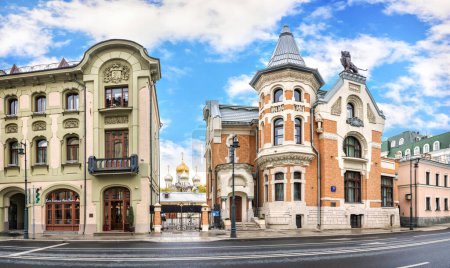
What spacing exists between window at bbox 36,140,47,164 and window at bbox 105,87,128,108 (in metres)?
5.94

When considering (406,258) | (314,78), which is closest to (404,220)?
(314,78)

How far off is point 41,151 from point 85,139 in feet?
13.7

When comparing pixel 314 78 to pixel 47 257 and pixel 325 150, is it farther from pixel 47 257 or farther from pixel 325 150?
pixel 47 257

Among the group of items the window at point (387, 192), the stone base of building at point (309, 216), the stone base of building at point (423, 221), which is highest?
the window at point (387, 192)

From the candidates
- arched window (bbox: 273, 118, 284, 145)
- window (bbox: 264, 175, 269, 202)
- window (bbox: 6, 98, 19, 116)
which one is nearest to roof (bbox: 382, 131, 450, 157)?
arched window (bbox: 273, 118, 284, 145)

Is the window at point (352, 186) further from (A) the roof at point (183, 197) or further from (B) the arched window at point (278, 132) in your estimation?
(A) the roof at point (183, 197)

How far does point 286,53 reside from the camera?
3581cm

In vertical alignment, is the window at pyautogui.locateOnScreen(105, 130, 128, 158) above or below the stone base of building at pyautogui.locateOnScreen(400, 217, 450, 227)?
above

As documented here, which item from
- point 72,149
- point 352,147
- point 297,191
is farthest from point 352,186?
point 72,149

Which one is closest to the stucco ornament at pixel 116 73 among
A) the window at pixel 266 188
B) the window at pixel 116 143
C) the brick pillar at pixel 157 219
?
the window at pixel 116 143

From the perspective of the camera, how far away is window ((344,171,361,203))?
3594 centimetres

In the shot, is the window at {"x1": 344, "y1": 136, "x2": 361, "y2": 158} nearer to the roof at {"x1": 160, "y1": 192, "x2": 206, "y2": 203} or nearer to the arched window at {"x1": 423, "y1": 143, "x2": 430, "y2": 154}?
the roof at {"x1": 160, "y1": 192, "x2": 206, "y2": 203}

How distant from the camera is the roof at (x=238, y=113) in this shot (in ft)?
132

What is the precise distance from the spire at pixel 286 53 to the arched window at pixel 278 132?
486 cm
